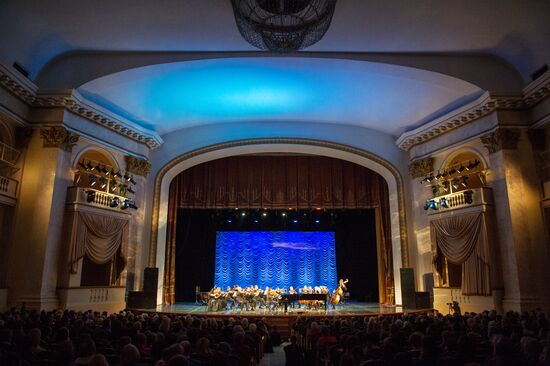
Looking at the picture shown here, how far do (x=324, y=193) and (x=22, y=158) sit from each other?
11.0 metres

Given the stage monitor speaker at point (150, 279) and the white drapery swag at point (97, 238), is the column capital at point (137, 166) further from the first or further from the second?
the stage monitor speaker at point (150, 279)

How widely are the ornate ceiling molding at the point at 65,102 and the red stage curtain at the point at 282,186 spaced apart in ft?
13.3

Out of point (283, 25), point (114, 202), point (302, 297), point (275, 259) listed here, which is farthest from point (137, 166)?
point (283, 25)

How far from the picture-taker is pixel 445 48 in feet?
35.5

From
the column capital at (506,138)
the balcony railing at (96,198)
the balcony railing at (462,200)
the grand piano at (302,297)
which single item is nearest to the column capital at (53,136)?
the balcony railing at (96,198)

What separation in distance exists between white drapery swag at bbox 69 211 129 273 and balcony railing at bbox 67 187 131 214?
1.08 feet

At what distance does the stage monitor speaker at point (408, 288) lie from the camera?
1327cm

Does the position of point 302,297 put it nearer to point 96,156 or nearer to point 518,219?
point 518,219

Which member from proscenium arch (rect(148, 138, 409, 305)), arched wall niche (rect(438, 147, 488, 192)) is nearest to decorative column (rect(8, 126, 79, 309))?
proscenium arch (rect(148, 138, 409, 305))

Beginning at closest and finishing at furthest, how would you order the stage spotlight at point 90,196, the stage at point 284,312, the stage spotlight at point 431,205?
the stage spotlight at point 90,196, the stage at point 284,312, the stage spotlight at point 431,205

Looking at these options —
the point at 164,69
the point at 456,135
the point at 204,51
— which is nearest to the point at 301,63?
the point at 204,51

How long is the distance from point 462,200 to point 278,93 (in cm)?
668

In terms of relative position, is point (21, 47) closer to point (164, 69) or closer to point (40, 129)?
point (40, 129)

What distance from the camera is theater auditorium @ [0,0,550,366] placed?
8.88 m
